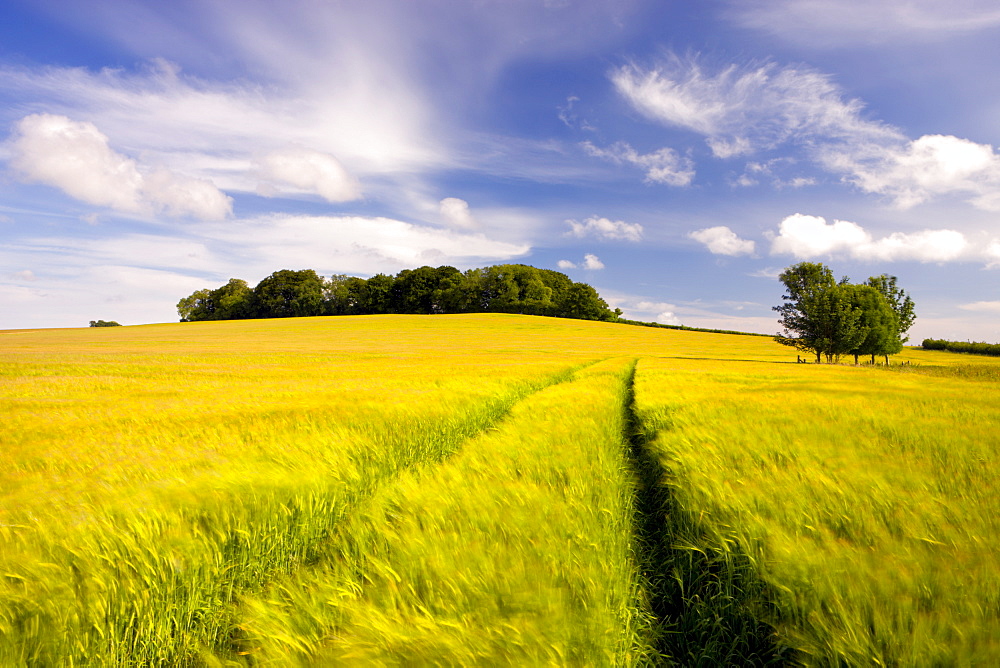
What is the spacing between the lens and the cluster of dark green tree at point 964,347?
62.6 m

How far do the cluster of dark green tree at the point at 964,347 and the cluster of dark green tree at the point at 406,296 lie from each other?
186 feet

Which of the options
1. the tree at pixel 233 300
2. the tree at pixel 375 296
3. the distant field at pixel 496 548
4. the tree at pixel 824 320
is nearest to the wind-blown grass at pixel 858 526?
the distant field at pixel 496 548

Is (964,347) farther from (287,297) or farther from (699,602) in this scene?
(287,297)

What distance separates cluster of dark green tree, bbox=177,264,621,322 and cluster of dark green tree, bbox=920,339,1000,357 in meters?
56.6

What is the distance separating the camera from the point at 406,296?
4033 inches

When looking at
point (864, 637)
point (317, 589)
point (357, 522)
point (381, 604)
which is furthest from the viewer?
point (357, 522)

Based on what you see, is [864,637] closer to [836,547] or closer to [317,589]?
[836,547]

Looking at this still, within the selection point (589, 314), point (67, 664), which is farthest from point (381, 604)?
point (589, 314)

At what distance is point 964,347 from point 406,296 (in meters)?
105

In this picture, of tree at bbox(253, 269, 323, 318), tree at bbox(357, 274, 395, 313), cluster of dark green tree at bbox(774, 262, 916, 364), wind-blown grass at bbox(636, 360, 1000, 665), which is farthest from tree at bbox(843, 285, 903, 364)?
tree at bbox(253, 269, 323, 318)

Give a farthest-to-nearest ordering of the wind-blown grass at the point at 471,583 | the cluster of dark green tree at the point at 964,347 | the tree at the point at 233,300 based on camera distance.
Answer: the tree at the point at 233,300, the cluster of dark green tree at the point at 964,347, the wind-blown grass at the point at 471,583

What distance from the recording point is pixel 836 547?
241cm

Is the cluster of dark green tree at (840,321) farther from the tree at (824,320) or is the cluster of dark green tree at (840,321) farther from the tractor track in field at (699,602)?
the tractor track in field at (699,602)

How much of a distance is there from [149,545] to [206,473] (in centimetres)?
130
